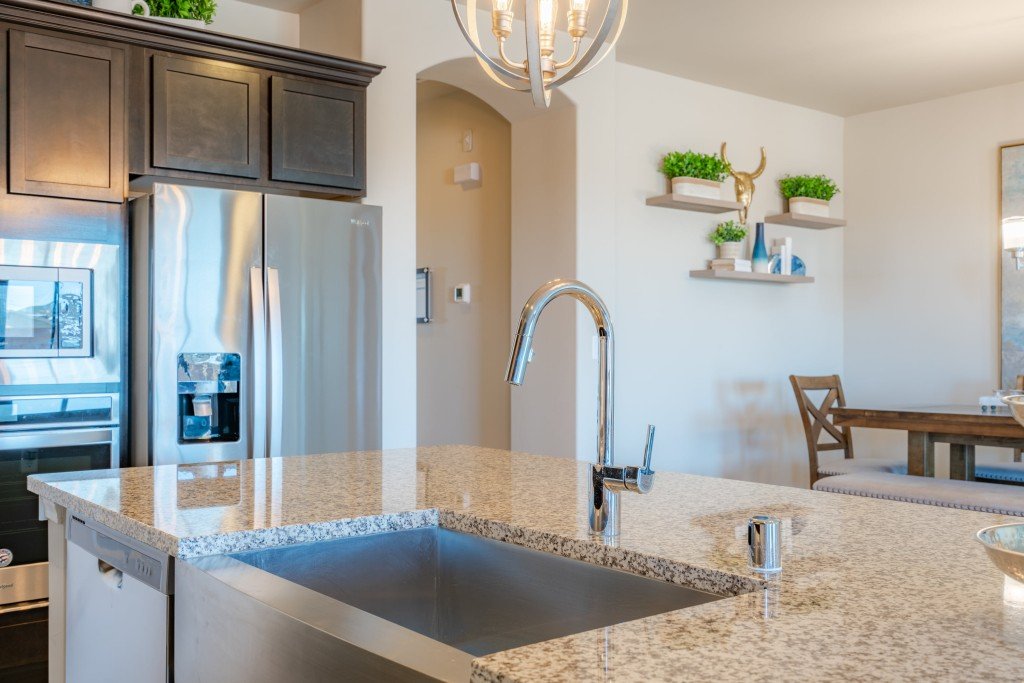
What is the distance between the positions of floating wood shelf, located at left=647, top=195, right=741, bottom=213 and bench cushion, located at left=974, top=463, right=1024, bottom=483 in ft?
6.30

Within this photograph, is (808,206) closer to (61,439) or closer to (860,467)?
(860,467)

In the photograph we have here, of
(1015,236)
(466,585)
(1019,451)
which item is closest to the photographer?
(466,585)

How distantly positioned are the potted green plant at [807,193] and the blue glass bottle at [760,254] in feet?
1.08

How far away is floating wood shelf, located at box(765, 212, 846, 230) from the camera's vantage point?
18.7 ft

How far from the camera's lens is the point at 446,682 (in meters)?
0.83

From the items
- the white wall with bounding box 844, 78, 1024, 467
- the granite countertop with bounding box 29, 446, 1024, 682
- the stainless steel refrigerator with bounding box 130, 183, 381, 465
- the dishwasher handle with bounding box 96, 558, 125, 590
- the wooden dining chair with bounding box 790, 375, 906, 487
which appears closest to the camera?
the granite countertop with bounding box 29, 446, 1024, 682

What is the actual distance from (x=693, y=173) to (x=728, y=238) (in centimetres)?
52

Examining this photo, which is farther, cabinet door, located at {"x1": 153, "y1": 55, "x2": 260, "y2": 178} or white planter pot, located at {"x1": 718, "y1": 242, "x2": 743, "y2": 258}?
white planter pot, located at {"x1": 718, "y1": 242, "x2": 743, "y2": 258}

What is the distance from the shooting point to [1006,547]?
0.87 meters

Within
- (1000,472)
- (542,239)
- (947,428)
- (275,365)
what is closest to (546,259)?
(542,239)

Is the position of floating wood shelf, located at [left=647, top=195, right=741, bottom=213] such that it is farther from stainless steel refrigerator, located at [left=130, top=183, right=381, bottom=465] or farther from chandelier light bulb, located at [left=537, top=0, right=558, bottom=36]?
chandelier light bulb, located at [left=537, top=0, right=558, bottom=36]

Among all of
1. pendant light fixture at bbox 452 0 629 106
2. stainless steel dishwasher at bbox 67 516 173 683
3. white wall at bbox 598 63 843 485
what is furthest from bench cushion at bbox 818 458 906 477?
stainless steel dishwasher at bbox 67 516 173 683

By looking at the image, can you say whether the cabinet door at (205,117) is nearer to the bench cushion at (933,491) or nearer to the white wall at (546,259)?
the white wall at (546,259)

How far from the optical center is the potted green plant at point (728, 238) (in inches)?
215
